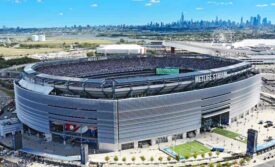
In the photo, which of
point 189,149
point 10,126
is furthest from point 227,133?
point 10,126

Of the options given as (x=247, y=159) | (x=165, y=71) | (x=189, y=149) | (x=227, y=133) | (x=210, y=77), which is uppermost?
(x=210, y=77)

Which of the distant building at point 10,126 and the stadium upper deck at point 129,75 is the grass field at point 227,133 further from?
the distant building at point 10,126

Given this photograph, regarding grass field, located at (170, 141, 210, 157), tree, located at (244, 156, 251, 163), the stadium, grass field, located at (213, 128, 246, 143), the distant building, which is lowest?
tree, located at (244, 156, 251, 163)

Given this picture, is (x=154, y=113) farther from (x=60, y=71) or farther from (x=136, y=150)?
(x=60, y=71)

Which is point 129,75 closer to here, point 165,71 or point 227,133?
point 165,71

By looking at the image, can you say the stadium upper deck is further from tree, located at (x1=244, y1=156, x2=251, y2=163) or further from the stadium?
tree, located at (x1=244, y1=156, x2=251, y2=163)

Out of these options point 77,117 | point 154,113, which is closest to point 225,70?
point 154,113

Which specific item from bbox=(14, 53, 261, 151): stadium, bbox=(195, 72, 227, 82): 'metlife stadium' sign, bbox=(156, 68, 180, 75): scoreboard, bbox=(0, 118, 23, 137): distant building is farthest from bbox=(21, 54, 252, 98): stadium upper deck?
bbox=(0, 118, 23, 137): distant building
